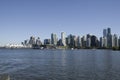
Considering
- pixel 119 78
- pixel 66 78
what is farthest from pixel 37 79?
pixel 119 78

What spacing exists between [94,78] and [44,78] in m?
10.1

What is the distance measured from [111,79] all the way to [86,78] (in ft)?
16.2

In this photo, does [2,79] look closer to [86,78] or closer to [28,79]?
[28,79]

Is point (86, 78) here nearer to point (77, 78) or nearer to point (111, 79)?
point (77, 78)

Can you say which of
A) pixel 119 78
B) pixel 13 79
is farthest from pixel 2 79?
pixel 119 78

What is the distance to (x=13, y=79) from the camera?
50031 millimetres

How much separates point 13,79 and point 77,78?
42.2ft

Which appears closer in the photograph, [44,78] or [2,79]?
[2,79]

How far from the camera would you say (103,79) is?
49.7 metres

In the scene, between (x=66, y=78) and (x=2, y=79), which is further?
(x=66, y=78)

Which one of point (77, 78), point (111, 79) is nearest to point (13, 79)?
point (77, 78)

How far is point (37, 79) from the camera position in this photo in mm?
49906

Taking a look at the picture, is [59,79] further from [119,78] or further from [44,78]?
[119,78]

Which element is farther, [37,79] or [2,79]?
[37,79]
